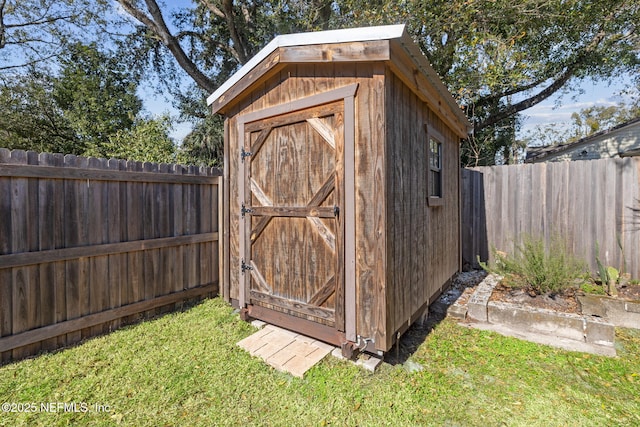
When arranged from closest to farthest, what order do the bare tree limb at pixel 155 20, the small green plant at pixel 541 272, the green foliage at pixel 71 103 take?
the small green plant at pixel 541 272, the bare tree limb at pixel 155 20, the green foliage at pixel 71 103

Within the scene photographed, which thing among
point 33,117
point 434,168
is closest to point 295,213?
point 434,168

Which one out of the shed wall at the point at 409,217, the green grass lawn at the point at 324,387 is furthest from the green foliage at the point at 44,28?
the green grass lawn at the point at 324,387

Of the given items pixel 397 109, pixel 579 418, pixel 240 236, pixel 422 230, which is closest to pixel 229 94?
pixel 240 236

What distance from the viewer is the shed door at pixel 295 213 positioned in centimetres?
274

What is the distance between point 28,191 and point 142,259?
4.01ft

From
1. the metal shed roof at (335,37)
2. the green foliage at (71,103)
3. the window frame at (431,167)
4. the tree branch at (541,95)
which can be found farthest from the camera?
the green foliage at (71,103)

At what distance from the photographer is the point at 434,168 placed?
3916 millimetres

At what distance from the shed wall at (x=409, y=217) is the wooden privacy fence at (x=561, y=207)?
1.66m

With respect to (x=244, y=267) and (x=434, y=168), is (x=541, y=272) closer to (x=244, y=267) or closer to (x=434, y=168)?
(x=434, y=168)

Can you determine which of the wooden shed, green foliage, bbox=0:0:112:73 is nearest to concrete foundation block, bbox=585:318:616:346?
the wooden shed

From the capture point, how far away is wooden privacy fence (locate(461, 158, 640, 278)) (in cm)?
430

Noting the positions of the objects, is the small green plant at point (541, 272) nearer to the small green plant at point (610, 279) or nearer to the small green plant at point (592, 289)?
the small green plant at point (592, 289)

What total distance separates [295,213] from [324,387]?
1.53 metres

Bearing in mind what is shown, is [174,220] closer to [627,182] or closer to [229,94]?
[229,94]
